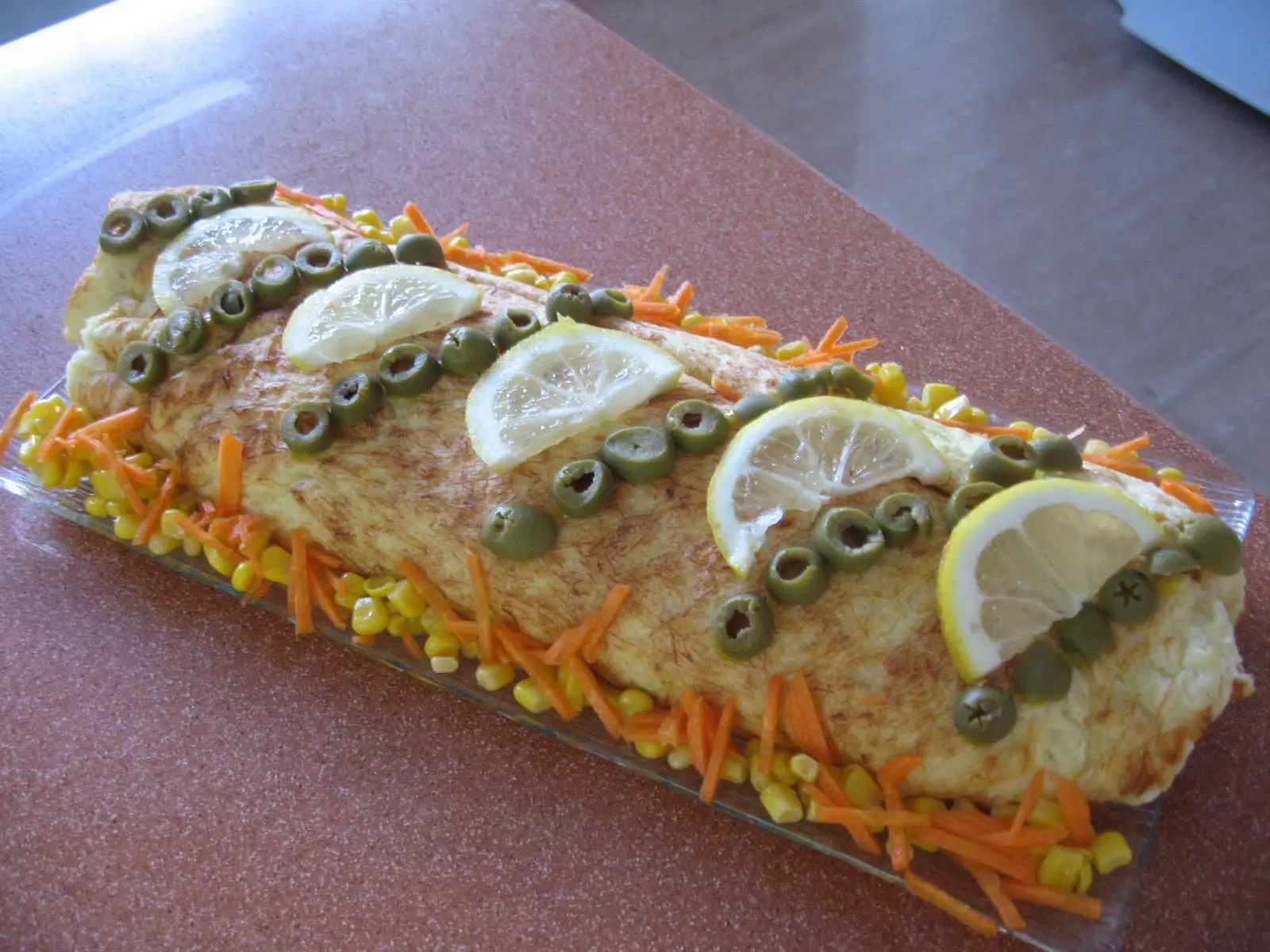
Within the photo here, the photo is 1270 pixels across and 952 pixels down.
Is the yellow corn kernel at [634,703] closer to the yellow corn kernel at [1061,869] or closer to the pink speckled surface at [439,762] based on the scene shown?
the pink speckled surface at [439,762]

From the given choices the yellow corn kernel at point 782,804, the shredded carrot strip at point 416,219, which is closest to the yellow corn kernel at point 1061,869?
the yellow corn kernel at point 782,804

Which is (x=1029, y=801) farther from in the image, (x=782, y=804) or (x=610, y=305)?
(x=610, y=305)

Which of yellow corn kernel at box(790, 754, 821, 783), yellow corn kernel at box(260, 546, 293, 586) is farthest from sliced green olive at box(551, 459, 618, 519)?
yellow corn kernel at box(260, 546, 293, 586)

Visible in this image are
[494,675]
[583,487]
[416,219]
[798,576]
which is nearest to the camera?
[798,576]

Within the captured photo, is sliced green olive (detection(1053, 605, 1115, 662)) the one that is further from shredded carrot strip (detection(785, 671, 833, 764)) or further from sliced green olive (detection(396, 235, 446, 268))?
sliced green olive (detection(396, 235, 446, 268))

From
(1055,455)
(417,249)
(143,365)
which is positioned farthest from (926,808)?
(143,365)

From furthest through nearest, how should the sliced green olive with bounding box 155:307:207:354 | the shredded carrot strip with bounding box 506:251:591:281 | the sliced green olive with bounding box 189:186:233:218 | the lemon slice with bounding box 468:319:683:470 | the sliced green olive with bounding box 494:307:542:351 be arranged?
the shredded carrot strip with bounding box 506:251:591:281, the sliced green olive with bounding box 189:186:233:218, the sliced green olive with bounding box 155:307:207:354, the sliced green olive with bounding box 494:307:542:351, the lemon slice with bounding box 468:319:683:470
